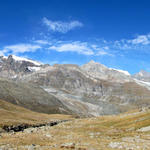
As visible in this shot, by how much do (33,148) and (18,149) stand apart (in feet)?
6.38

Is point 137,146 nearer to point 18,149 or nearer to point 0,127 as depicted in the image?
point 18,149

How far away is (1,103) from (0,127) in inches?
3807

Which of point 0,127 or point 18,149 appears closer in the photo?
point 18,149

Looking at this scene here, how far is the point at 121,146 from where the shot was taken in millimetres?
30688

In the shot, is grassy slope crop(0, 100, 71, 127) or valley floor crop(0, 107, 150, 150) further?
grassy slope crop(0, 100, 71, 127)

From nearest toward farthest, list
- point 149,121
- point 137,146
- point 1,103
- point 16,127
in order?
point 137,146, point 149,121, point 16,127, point 1,103

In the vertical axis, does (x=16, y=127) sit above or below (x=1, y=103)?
below

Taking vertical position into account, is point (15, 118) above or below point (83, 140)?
above

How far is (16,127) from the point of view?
253 feet

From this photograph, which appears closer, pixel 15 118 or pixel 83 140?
pixel 83 140

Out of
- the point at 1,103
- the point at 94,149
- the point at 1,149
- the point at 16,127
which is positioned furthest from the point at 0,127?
the point at 1,103

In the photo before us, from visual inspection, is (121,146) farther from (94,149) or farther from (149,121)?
(149,121)

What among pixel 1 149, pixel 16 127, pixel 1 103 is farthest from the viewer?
pixel 1 103

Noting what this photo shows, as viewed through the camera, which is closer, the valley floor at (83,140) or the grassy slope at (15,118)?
the valley floor at (83,140)
